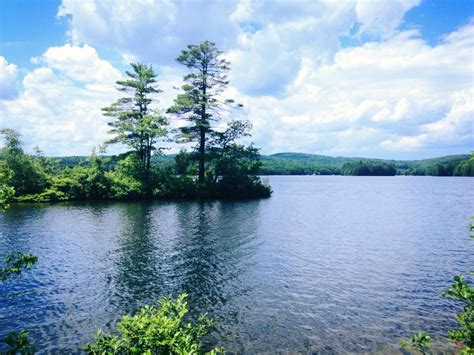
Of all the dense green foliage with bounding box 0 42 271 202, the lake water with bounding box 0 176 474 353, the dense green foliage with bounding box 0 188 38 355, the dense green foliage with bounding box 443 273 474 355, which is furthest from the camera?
the dense green foliage with bounding box 0 42 271 202

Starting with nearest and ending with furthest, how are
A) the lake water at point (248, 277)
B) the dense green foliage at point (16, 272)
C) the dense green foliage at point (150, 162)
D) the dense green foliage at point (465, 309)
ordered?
1. the dense green foliage at point (16, 272)
2. the dense green foliage at point (465, 309)
3. the lake water at point (248, 277)
4. the dense green foliage at point (150, 162)

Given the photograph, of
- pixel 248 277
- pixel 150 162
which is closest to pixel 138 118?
pixel 150 162

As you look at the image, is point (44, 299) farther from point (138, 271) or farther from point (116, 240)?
point (116, 240)

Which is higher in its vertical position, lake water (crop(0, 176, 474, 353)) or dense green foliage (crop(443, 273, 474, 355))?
dense green foliage (crop(443, 273, 474, 355))

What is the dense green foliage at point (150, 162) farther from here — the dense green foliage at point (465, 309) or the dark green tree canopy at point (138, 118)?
the dense green foliage at point (465, 309)

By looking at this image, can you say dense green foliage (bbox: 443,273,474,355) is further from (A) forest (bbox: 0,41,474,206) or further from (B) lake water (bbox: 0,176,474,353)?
(A) forest (bbox: 0,41,474,206)

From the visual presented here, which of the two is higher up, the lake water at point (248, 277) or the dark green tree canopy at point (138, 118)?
the dark green tree canopy at point (138, 118)

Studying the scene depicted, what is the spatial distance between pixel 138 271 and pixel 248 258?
24.7ft

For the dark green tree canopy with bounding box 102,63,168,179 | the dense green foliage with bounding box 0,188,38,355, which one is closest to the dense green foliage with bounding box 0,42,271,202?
the dark green tree canopy with bounding box 102,63,168,179

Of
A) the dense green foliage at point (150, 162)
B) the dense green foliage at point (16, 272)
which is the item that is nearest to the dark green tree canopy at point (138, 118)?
the dense green foliage at point (150, 162)

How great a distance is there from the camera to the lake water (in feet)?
42.3

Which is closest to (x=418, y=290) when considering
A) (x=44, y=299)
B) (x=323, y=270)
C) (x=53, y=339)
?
(x=323, y=270)

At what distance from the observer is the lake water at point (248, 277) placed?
1291 centimetres

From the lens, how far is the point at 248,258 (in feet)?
74.9
